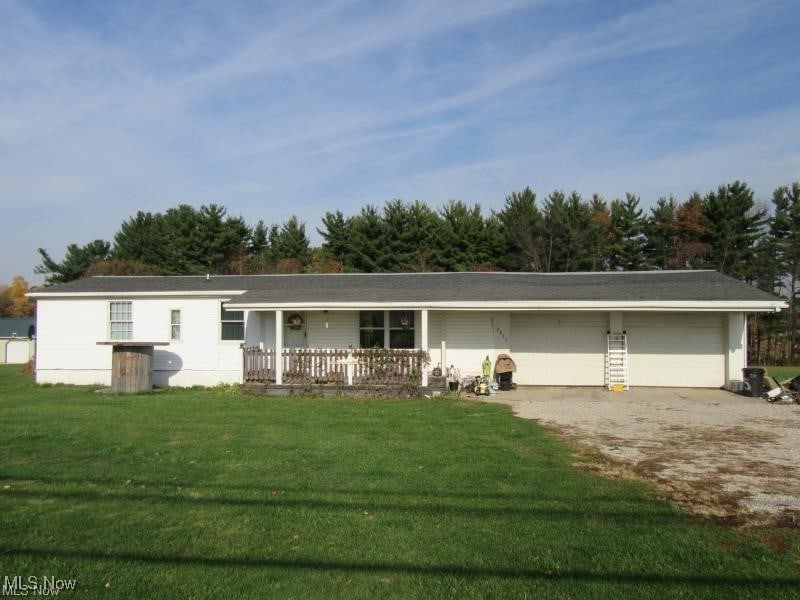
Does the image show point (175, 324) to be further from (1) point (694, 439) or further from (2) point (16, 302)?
(2) point (16, 302)

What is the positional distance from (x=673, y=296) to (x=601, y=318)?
224 centimetres

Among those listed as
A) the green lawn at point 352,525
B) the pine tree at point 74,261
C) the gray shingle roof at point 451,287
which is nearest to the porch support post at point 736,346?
the gray shingle roof at point 451,287

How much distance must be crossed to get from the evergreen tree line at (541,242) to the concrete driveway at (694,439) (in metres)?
19.7

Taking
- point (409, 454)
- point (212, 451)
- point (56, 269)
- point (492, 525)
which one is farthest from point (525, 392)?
point (56, 269)

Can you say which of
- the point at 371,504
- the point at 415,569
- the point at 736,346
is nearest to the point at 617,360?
the point at 736,346

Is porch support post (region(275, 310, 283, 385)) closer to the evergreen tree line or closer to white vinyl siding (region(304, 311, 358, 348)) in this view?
white vinyl siding (region(304, 311, 358, 348))

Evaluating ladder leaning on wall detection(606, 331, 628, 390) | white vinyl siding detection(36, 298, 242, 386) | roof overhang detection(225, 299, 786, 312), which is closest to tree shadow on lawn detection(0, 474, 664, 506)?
roof overhang detection(225, 299, 786, 312)

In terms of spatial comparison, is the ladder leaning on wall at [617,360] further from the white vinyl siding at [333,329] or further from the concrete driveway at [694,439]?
the white vinyl siding at [333,329]

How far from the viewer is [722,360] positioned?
16.4 meters

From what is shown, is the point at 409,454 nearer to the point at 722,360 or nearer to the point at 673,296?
the point at 673,296

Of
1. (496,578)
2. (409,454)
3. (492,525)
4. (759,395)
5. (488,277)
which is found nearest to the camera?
(496,578)

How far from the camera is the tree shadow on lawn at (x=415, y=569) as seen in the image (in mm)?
4148

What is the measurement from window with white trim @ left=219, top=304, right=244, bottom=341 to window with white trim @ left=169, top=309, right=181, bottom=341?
1377 mm

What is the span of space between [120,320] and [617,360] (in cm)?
1494
